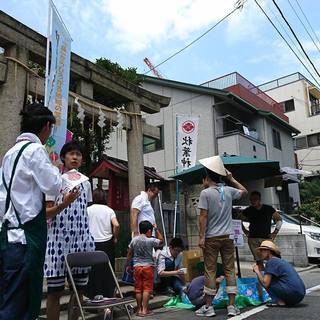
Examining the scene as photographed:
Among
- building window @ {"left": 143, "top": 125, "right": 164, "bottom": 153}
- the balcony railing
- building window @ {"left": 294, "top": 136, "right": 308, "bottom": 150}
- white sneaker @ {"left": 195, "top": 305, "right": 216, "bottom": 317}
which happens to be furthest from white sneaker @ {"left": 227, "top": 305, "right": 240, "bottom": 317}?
the balcony railing

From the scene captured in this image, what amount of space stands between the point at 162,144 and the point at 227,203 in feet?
48.8

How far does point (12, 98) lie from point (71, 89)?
89.3 inches

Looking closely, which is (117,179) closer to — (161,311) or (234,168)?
(234,168)

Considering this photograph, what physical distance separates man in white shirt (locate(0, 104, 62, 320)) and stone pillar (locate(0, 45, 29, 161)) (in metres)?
3.54

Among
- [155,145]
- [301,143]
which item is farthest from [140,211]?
[301,143]

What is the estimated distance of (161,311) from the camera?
5.77m

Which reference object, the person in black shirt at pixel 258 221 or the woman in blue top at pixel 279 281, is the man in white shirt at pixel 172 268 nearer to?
the person in black shirt at pixel 258 221

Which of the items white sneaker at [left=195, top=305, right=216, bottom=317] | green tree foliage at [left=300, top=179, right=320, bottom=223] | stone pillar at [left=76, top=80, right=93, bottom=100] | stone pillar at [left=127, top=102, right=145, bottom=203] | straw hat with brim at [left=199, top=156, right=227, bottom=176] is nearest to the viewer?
white sneaker at [left=195, top=305, right=216, bottom=317]

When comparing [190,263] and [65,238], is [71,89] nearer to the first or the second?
[190,263]

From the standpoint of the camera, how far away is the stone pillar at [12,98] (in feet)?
19.7

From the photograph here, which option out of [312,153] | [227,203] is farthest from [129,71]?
[312,153]

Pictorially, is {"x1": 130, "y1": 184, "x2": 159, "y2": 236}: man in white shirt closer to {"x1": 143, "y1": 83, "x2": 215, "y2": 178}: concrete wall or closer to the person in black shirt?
the person in black shirt

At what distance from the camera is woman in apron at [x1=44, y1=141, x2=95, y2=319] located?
3398mm

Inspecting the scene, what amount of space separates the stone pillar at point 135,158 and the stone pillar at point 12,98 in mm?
2978
